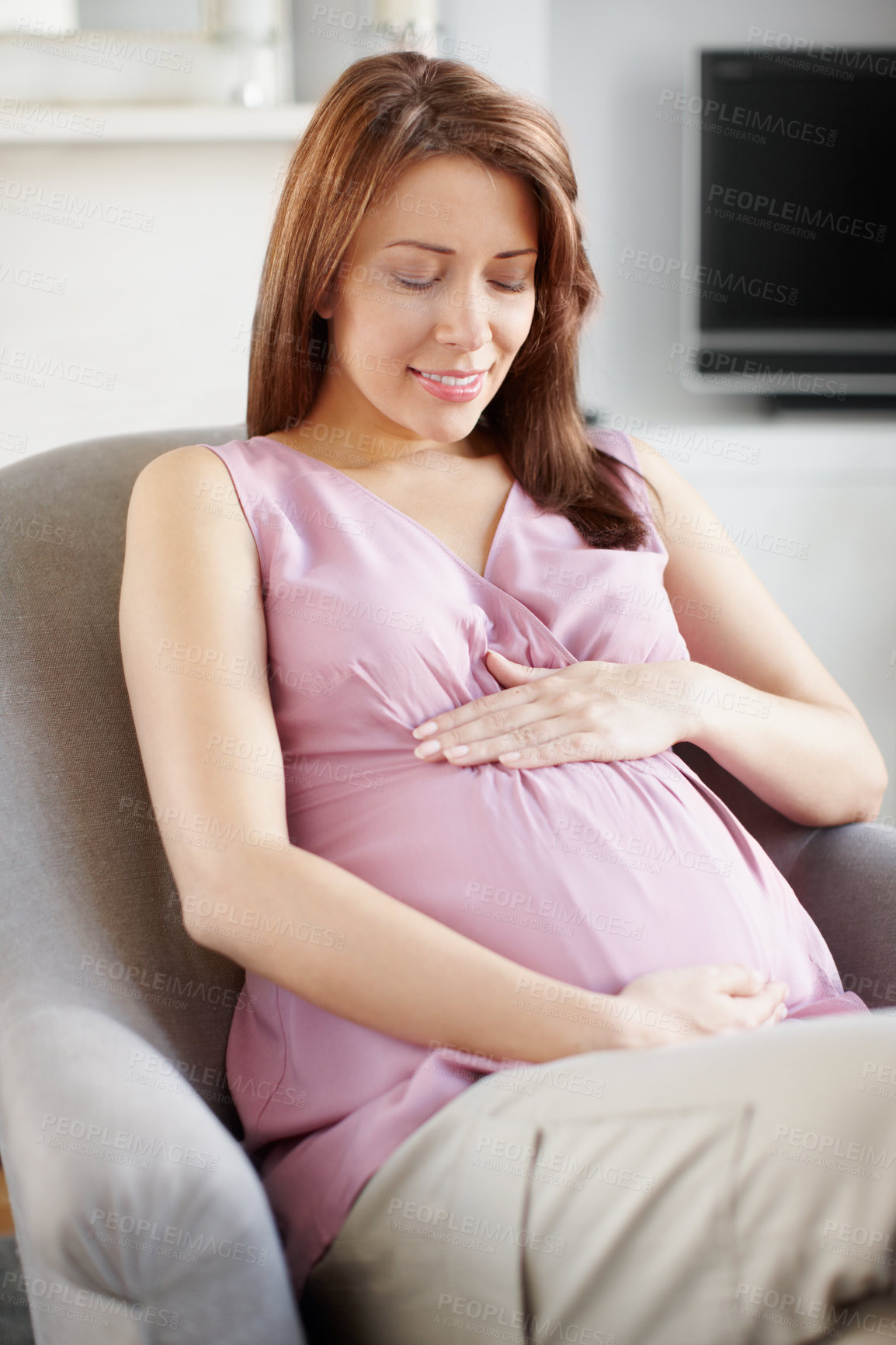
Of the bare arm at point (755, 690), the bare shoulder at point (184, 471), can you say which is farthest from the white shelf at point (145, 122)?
the bare shoulder at point (184, 471)

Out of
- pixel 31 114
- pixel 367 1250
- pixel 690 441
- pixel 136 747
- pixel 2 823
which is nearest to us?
pixel 367 1250

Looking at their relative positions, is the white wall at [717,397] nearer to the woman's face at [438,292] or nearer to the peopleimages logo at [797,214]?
the peopleimages logo at [797,214]

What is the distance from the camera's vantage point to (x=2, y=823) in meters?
0.94

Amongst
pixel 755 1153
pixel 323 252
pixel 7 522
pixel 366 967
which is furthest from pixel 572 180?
pixel 755 1153

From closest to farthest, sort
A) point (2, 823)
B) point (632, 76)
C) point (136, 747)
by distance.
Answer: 1. point (2, 823)
2. point (136, 747)
3. point (632, 76)

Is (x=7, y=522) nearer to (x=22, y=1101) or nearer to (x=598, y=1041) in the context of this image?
(x=22, y=1101)

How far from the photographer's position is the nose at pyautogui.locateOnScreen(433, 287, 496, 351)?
1.01 meters

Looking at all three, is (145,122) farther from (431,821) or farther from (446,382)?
(431,821)

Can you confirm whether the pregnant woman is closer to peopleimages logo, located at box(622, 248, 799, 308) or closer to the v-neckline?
the v-neckline

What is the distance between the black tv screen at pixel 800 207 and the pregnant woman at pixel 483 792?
50.3 inches

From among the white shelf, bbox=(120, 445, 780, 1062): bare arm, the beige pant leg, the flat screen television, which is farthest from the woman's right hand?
the flat screen television

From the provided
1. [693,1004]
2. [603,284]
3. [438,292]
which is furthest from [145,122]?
[693,1004]

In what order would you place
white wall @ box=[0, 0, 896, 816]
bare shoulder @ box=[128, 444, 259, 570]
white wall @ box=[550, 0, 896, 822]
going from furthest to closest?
white wall @ box=[550, 0, 896, 822] → white wall @ box=[0, 0, 896, 816] → bare shoulder @ box=[128, 444, 259, 570]

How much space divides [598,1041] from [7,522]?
27.8 inches
